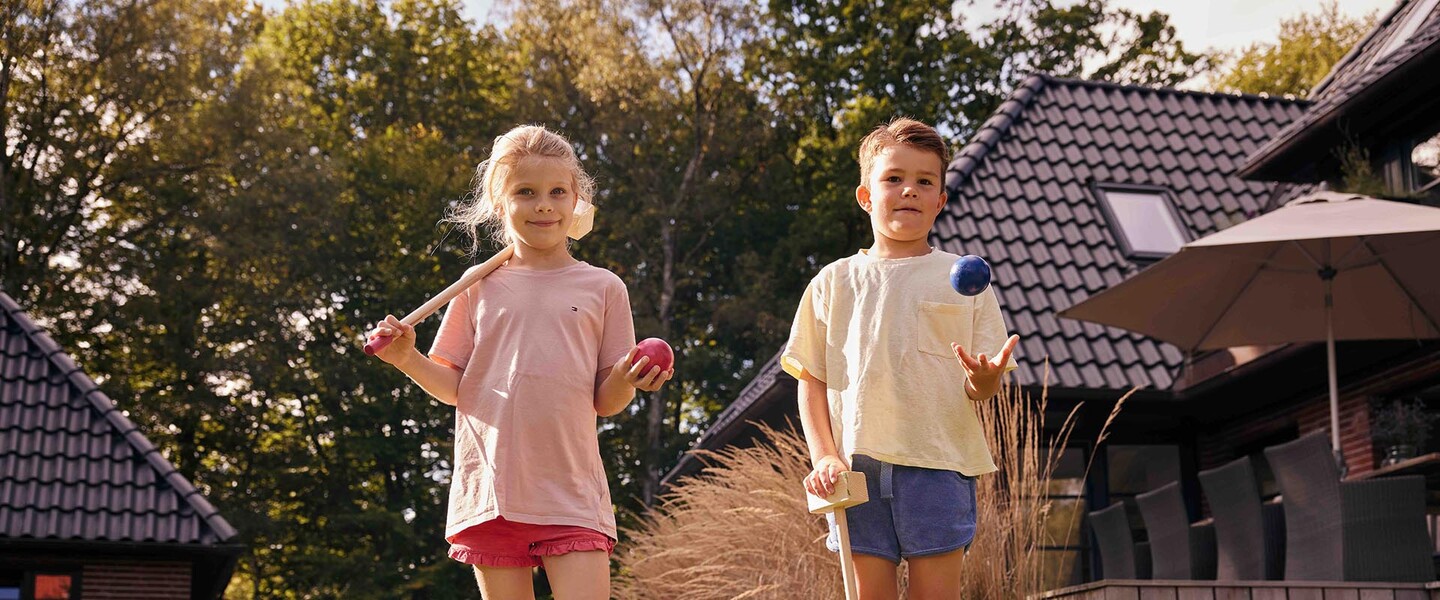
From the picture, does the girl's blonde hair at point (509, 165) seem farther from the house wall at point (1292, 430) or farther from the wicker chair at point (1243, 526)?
the house wall at point (1292, 430)

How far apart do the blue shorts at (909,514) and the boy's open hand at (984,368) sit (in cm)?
21

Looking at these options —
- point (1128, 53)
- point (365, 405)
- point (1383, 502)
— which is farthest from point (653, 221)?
point (1383, 502)

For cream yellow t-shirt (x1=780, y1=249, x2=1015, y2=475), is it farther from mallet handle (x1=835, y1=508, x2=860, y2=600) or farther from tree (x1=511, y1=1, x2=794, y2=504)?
tree (x1=511, y1=1, x2=794, y2=504)

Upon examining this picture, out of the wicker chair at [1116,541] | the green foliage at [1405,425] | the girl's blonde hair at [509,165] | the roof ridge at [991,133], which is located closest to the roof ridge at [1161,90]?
the roof ridge at [991,133]

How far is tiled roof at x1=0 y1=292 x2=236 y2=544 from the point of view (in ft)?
39.8

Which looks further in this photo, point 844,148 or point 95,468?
point 844,148

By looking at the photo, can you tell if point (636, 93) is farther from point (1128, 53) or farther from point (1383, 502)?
point (1383, 502)

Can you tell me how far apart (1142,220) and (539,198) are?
397 inches

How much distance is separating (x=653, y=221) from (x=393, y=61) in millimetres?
6317

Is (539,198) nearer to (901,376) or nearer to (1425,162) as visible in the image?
(901,376)

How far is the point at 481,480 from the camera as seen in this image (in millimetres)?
3662

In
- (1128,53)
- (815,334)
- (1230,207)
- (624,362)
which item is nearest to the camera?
(624,362)

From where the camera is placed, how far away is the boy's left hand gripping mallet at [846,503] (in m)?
3.63

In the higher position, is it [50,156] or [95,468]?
[50,156]
